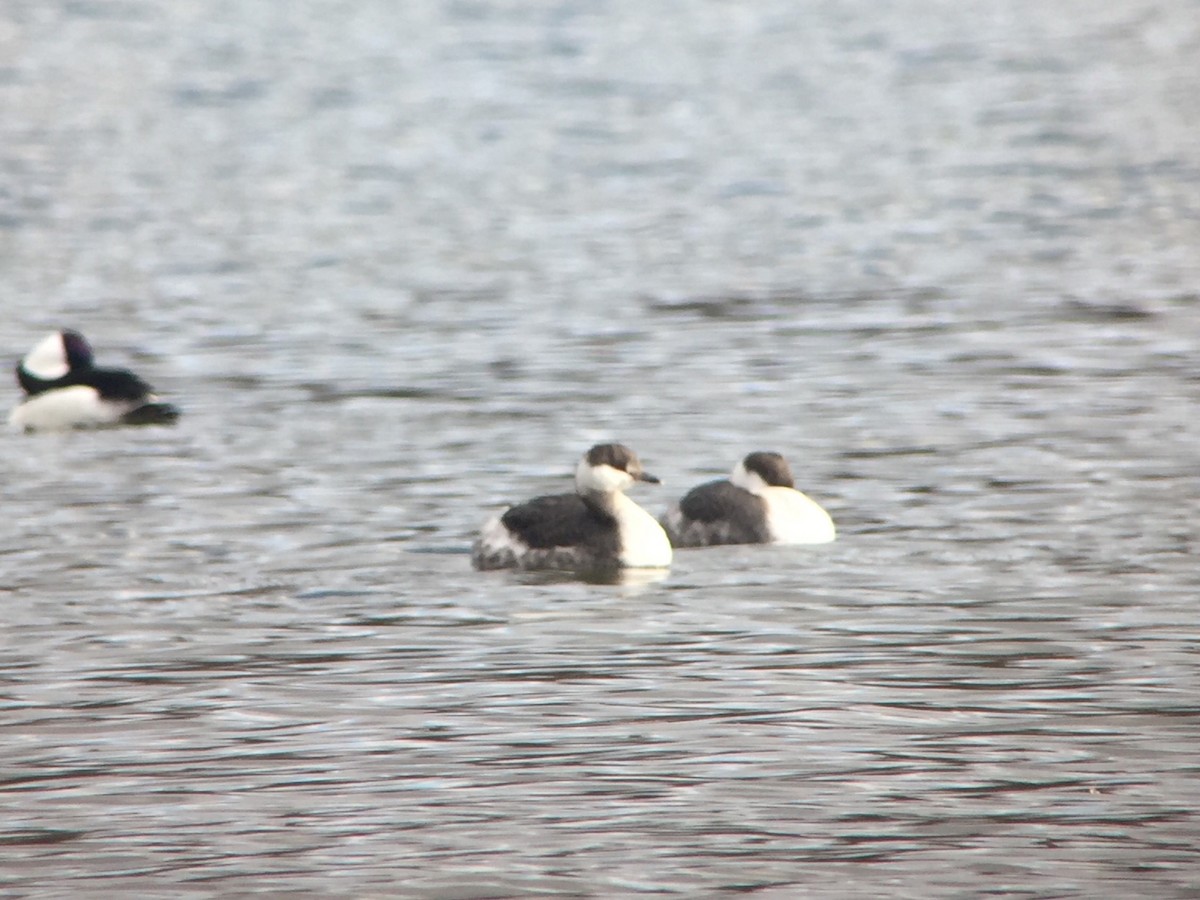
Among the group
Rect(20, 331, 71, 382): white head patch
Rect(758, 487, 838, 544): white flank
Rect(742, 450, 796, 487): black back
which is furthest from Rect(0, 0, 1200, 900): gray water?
Rect(20, 331, 71, 382): white head patch

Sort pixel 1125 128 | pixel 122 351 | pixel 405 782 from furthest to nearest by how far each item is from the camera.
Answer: pixel 1125 128
pixel 122 351
pixel 405 782

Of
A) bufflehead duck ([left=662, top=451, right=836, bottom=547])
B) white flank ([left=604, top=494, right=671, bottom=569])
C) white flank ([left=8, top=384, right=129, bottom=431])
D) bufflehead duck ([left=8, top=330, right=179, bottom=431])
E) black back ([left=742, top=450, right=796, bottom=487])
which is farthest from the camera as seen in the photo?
white flank ([left=8, top=384, right=129, bottom=431])

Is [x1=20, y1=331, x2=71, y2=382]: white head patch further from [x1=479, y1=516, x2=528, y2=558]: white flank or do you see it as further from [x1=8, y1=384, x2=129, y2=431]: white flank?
[x1=479, y1=516, x2=528, y2=558]: white flank

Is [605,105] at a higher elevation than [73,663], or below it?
higher

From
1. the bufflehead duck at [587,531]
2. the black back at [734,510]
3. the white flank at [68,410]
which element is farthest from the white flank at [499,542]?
the white flank at [68,410]

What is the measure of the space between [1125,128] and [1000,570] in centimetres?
2430

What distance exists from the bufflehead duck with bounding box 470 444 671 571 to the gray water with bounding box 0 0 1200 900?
0.77 feet

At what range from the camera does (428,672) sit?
1206cm

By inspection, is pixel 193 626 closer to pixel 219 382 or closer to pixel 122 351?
pixel 219 382

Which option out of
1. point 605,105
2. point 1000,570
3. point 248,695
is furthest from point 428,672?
point 605,105

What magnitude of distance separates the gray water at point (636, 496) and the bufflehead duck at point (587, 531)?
235mm

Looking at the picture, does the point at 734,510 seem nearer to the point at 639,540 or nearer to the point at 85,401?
the point at 639,540

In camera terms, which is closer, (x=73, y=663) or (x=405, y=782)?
(x=405, y=782)

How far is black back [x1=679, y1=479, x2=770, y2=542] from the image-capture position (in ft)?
50.3
